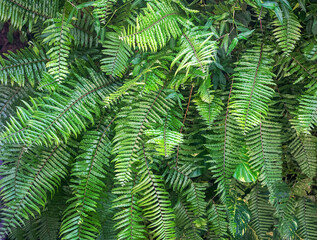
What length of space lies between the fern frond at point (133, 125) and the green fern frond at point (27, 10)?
87 cm

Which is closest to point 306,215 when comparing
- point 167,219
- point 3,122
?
point 167,219

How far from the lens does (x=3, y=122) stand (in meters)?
1.85

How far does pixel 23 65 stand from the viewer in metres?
1.72

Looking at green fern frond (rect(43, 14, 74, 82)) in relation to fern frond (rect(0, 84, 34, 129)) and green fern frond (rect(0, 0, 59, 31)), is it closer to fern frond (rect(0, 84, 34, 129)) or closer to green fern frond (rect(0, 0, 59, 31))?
green fern frond (rect(0, 0, 59, 31))

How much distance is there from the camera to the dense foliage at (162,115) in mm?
1461

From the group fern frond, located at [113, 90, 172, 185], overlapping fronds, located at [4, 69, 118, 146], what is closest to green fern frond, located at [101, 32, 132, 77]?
overlapping fronds, located at [4, 69, 118, 146]

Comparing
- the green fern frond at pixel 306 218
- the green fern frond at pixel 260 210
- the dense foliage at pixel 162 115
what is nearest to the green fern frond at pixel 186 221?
the dense foliage at pixel 162 115

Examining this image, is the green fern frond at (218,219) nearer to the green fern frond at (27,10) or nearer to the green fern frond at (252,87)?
the green fern frond at (252,87)

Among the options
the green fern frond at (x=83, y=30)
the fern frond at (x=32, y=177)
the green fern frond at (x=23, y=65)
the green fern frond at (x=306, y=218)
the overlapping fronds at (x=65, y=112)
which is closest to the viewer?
the overlapping fronds at (x=65, y=112)

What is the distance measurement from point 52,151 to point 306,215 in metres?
1.96

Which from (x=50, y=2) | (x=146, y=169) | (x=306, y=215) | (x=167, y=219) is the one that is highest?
(x=50, y=2)

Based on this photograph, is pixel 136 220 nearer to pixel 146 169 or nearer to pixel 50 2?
pixel 146 169

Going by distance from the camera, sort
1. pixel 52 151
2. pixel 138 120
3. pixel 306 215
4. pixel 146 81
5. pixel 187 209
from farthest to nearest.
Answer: pixel 306 215
pixel 187 209
pixel 52 151
pixel 138 120
pixel 146 81

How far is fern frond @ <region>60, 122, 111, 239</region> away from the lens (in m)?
1.52
